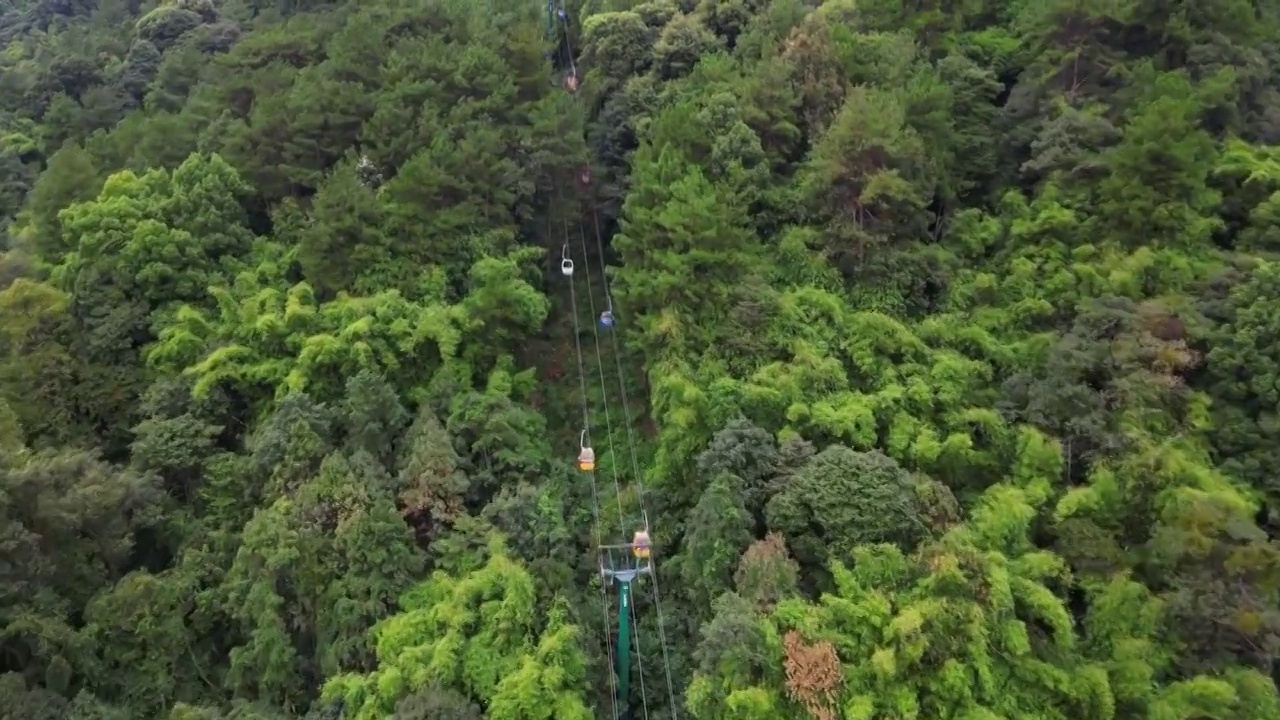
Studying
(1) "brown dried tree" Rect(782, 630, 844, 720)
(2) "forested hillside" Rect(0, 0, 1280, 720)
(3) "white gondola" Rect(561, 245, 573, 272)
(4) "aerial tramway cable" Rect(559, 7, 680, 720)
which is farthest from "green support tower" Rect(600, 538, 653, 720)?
(3) "white gondola" Rect(561, 245, 573, 272)

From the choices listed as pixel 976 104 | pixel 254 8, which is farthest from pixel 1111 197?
pixel 254 8

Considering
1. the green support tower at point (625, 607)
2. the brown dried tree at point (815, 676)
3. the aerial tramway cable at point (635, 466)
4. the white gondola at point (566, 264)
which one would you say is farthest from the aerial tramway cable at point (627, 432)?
the brown dried tree at point (815, 676)

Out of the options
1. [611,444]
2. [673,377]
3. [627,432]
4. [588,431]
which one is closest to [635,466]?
[611,444]

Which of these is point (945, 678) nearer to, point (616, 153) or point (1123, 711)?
point (1123, 711)

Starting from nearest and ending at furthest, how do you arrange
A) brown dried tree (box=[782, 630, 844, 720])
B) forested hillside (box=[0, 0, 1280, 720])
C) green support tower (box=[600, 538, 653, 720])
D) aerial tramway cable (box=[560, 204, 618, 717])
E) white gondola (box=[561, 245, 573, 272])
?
brown dried tree (box=[782, 630, 844, 720]), forested hillside (box=[0, 0, 1280, 720]), green support tower (box=[600, 538, 653, 720]), aerial tramway cable (box=[560, 204, 618, 717]), white gondola (box=[561, 245, 573, 272])

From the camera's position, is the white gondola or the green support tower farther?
the white gondola

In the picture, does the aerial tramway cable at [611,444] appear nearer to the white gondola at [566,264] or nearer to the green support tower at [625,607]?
the green support tower at [625,607]

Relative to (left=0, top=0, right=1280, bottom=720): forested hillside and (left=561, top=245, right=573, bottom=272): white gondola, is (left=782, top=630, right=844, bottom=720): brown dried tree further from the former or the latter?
(left=561, top=245, right=573, bottom=272): white gondola

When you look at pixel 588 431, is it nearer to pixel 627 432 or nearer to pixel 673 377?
pixel 627 432

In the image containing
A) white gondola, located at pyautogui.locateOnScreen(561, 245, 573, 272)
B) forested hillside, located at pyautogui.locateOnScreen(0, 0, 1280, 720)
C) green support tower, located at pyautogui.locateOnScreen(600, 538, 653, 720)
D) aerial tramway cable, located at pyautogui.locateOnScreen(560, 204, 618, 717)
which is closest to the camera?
forested hillside, located at pyautogui.locateOnScreen(0, 0, 1280, 720)
